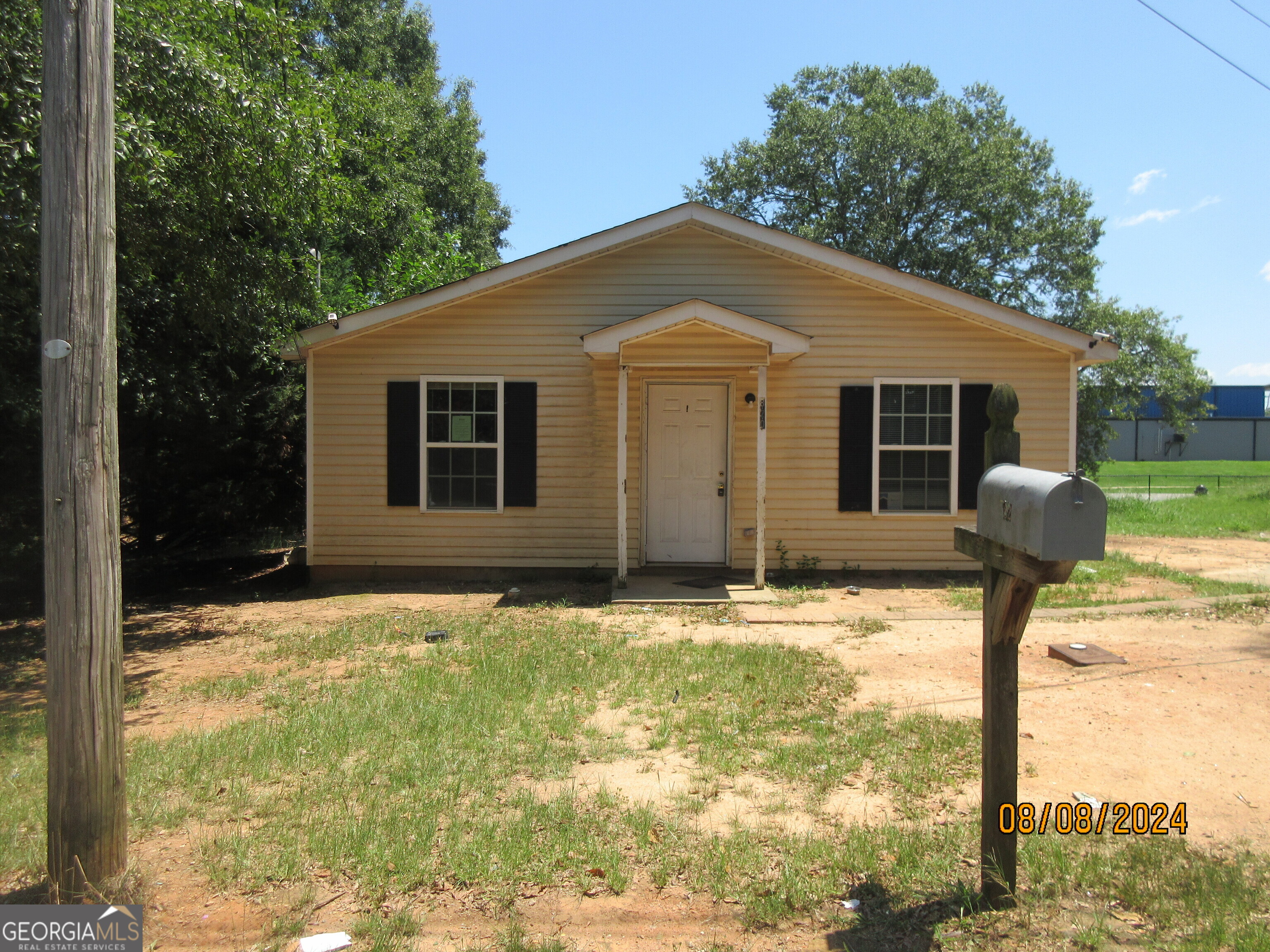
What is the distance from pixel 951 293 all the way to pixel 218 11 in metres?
7.93

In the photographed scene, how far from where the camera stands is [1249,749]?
15.5 feet

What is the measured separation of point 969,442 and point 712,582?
141 inches

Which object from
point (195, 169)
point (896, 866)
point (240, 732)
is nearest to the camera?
point (896, 866)

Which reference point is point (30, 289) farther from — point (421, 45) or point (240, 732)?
point (421, 45)

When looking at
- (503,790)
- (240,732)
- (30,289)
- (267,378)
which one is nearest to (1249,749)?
(503,790)

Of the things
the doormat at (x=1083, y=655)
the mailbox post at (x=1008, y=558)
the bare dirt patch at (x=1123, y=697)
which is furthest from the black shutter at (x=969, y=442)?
the mailbox post at (x=1008, y=558)

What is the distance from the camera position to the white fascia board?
9.51m

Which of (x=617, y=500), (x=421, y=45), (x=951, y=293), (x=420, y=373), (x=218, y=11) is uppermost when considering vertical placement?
(x=421, y=45)

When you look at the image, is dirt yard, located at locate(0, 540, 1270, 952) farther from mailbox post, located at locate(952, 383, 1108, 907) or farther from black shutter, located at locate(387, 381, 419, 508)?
black shutter, located at locate(387, 381, 419, 508)

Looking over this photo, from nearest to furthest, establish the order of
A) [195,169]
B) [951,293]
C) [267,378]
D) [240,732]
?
1. [240,732]
2. [195,169]
3. [951,293]
4. [267,378]

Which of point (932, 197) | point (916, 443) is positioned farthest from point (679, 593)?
point (932, 197)

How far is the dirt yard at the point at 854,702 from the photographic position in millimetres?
3125

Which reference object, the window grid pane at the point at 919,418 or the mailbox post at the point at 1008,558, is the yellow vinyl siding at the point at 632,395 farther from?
the mailbox post at the point at 1008,558
